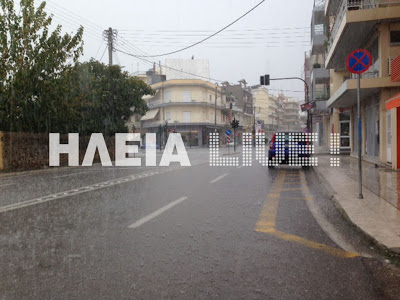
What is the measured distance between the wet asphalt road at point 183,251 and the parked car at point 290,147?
8.17 m

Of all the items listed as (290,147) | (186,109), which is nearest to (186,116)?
(186,109)

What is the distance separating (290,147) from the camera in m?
16.0

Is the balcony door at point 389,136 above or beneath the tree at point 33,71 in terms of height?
beneath

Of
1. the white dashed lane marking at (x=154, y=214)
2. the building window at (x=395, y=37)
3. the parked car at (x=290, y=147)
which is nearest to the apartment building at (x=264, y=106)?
the building window at (x=395, y=37)

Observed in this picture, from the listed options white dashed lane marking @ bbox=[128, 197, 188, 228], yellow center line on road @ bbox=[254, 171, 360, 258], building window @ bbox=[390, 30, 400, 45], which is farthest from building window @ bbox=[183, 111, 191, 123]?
white dashed lane marking @ bbox=[128, 197, 188, 228]

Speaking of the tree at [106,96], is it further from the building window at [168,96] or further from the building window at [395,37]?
the building window at [168,96]

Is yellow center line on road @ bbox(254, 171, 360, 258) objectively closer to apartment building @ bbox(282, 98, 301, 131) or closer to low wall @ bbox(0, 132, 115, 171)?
low wall @ bbox(0, 132, 115, 171)

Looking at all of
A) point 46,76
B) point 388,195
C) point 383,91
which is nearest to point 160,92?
point 46,76

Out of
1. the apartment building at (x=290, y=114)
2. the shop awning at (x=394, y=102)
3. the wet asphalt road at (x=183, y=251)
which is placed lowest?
the wet asphalt road at (x=183, y=251)

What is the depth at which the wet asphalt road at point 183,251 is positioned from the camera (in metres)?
3.25

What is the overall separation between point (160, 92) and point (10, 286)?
6299 centimetres

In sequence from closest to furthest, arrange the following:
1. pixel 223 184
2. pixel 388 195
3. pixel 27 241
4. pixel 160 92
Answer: pixel 27 241 → pixel 388 195 → pixel 223 184 → pixel 160 92

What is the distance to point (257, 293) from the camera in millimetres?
3150

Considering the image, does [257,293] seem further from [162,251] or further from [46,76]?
[46,76]
